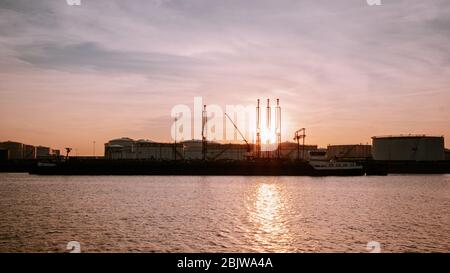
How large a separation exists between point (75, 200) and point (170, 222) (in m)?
25.3

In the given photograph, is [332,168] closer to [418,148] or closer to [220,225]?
[418,148]

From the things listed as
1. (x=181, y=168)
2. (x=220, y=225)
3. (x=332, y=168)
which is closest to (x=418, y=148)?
(x=332, y=168)

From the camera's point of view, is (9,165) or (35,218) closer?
(35,218)

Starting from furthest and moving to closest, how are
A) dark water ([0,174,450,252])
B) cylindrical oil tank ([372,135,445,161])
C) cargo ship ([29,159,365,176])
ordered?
cylindrical oil tank ([372,135,445,161])
cargo ship ([29,159,365,176])
dark water ([0,174,450,252])

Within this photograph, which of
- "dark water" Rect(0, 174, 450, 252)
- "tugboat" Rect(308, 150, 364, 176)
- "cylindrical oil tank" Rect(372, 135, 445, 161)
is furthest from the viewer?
"cylindrical oil tank" Rect(372, 135, 445, 161)

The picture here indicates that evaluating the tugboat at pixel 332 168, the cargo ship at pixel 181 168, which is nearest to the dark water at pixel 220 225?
the tugboat at pixel 332 168

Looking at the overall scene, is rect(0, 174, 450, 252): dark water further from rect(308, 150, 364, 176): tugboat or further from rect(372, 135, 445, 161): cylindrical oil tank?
rect(372, 135, 445, 161): cylindrical oil tank

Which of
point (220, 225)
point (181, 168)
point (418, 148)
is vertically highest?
point (418, 148)

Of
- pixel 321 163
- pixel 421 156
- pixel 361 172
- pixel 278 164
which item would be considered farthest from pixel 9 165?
pixel 421 156

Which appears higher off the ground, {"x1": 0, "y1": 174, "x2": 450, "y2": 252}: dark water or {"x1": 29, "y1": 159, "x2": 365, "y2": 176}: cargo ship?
{"x1": 29, "y1": 159, "x2": 365, "y2": 176}: cargo ship

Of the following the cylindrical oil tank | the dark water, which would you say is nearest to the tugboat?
the dark water

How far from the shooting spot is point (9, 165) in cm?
17388

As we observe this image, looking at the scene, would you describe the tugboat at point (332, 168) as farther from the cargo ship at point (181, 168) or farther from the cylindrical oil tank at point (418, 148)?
the cylindrical oil tank at point (418, 148)
